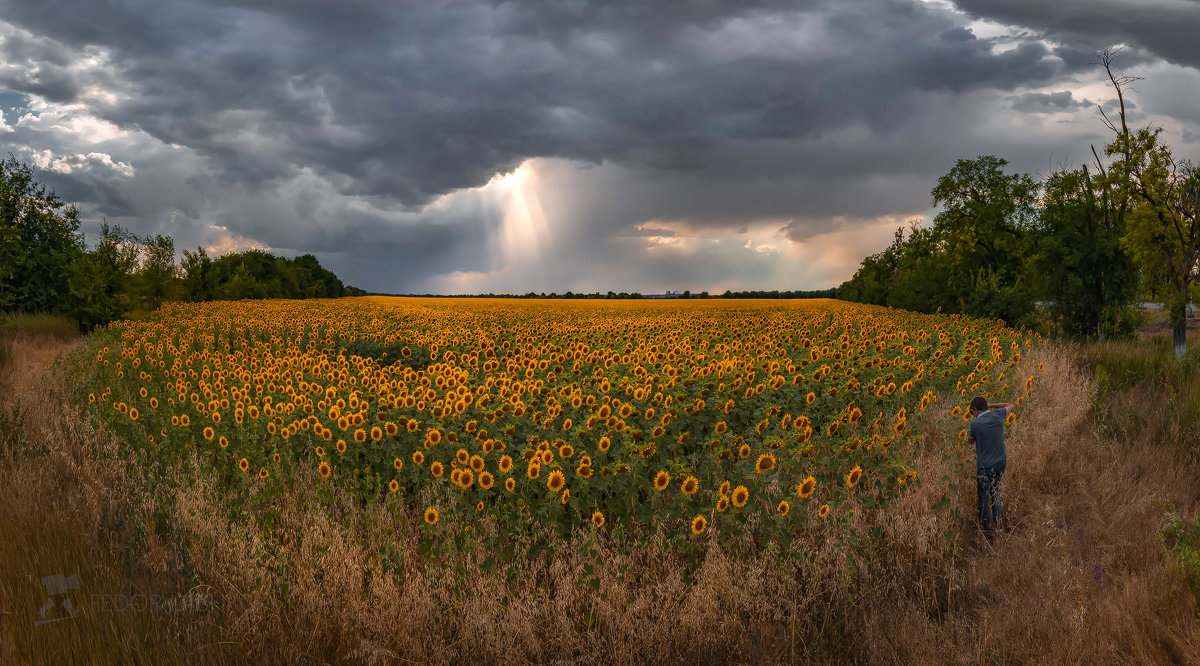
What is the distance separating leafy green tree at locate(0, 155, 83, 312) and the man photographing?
33832 millimetres

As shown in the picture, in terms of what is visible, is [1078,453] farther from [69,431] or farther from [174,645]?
[69,431]

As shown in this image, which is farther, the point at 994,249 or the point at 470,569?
the point at 994,249

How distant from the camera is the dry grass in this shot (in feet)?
14.5

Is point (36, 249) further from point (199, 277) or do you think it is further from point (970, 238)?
point (970, 238)

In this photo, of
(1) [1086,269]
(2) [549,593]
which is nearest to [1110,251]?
(1) [1086,269]

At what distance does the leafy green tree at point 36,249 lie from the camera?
2680 centimetres

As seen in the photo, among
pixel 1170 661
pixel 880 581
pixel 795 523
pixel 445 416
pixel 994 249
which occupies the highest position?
pixel 994 249

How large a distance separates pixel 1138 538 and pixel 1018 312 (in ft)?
88.1

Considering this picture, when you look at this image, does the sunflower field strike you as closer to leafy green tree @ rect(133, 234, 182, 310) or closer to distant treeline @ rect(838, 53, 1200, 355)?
distant treeline @ rect(838, 53, 1200, 355)

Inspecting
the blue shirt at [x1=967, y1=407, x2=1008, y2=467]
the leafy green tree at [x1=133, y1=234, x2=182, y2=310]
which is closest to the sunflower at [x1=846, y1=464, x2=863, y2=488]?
the blue shirt at [x1=967, y1=407, x2=1008, y2=467]

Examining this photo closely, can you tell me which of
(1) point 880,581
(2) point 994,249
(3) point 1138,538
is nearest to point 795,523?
(1) point 880,581

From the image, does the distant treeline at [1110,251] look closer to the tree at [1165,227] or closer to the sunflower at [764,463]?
the tree at [1165,227]

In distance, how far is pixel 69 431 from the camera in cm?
976

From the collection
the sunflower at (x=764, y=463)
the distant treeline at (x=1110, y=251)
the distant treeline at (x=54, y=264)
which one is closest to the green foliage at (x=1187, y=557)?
the sunflower at (x=764, y=463)
